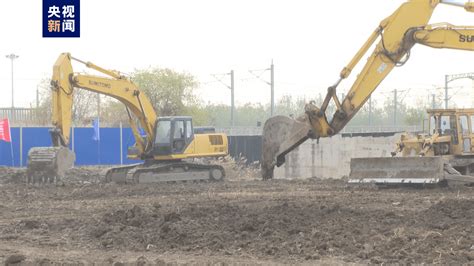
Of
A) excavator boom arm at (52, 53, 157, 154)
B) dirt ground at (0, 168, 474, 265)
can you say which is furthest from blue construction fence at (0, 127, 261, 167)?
dirt ground at (0, 168, 474, 265)

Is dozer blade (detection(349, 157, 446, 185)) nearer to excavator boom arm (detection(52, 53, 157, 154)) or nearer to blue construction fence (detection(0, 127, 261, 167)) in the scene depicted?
excavator boom arm (detection(52, 53, 157, 154))

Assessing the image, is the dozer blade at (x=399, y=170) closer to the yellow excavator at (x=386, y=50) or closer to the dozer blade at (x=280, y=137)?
the yellow excavator at (x=386, y=50)

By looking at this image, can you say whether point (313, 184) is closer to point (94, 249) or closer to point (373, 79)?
point (373, 79)

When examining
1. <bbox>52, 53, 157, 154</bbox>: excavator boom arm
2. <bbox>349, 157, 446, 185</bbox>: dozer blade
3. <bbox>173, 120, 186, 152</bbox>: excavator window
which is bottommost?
<bbox>349, 157, 446, 185</bbox>: dozer blade

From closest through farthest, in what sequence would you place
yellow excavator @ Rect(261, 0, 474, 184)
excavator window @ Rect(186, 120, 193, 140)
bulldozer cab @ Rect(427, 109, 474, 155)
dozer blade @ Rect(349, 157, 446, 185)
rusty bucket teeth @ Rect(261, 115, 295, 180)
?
yellow excavator @ Rect(261, 0, 474, 184), dozer blade @ Rect(349, 157, 446, 185), rusty bucket teeth @ Rect(261, 115, 295, 180), bulldozer cab @ Rect(427, 109, 474, 155), excavator window @ Rect(186, 120, 193, 140)

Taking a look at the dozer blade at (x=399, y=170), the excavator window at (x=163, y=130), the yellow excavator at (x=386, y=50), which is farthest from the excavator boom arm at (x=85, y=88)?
Answer: the dozer blade at (x=399, y=170)

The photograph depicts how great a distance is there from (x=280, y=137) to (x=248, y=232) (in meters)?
8.37

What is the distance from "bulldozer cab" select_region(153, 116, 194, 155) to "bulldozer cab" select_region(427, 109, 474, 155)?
8.31 metres

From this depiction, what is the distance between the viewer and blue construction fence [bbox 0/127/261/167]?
1237 inches

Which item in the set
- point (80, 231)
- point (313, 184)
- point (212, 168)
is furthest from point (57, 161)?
point (80, 231)

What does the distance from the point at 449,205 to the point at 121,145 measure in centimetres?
2524

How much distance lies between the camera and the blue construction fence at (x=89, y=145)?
3142 centimetres

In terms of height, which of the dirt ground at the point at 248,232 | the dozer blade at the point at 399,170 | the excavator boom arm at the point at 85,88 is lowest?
the dirt ground at the point at 248,232

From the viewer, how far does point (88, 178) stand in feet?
85.7
